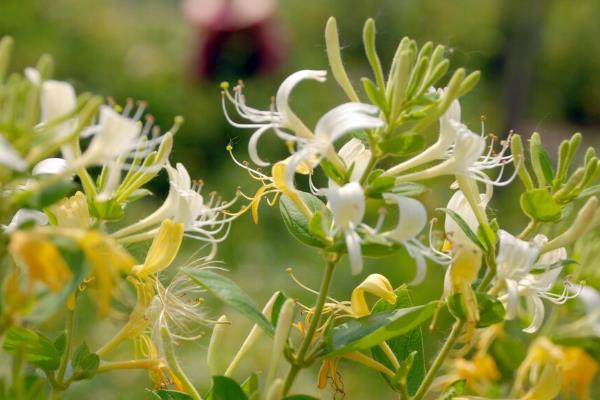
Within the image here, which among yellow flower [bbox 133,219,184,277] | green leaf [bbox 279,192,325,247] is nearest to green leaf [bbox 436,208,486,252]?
green leaf [bbox 279,192,325,247]

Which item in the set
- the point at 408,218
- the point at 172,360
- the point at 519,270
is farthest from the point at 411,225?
the point at 172,360

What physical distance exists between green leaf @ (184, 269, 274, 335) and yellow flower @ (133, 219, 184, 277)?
0.10ft

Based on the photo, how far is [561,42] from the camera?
723cm

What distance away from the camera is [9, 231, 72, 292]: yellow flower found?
0.56m

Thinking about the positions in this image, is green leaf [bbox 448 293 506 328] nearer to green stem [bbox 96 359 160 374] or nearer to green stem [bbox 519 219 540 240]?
green stem [bbox 519 219 540 240]

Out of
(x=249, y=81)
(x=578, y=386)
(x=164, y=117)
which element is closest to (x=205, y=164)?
(x=164, y=117)

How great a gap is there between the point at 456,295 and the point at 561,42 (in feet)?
22.2

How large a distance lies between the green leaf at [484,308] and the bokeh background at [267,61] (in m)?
2.08

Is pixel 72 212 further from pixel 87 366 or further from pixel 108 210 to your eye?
pixel 87 366

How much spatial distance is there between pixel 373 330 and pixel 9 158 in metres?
0.33

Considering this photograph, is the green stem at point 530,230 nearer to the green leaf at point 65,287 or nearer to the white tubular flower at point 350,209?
the white tubular flower at point 350,209

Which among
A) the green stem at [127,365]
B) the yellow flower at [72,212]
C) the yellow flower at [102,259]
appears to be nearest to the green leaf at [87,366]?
the green stem at [127,365]

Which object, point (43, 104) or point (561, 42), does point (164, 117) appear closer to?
point (561, 42)

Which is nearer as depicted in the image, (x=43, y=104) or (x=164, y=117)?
(x=43, y=104)
